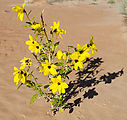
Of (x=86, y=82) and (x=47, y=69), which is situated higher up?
(x=47, y=69)

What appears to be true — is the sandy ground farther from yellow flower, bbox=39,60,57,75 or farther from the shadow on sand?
yellow flower, bbox=39,60,57,75

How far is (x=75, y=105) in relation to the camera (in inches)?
90.9

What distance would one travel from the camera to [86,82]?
2701 mm

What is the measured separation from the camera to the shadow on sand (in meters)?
2.38

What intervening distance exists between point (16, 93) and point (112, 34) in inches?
139

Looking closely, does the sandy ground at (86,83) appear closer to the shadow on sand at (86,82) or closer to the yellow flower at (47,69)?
the shadow on sand at (86,82)

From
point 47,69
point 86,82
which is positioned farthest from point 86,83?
point 47,69

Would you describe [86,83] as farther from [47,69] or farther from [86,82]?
[47,69]

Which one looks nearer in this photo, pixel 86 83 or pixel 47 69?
pixel 47 69

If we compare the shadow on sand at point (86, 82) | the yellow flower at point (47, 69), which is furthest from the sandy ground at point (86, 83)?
the yellow flower at point (47, 69)

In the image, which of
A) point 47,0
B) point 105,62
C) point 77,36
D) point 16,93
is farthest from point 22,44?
point 47,0

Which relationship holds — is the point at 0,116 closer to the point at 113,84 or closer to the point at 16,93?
the point at 16,93

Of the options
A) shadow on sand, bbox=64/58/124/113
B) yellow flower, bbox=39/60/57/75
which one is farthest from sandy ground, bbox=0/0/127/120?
yellow flower, bbox=39/60/57/75

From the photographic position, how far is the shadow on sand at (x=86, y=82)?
7.82 ft
